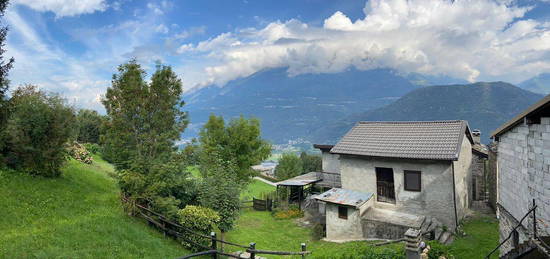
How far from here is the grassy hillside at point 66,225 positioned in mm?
8195

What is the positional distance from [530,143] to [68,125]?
18.5 metres

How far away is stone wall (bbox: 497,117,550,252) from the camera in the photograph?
25.9 ft

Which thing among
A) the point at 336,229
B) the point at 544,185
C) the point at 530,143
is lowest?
the point at 336,229

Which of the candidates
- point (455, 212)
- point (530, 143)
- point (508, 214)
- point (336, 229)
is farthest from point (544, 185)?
point (336, 229)

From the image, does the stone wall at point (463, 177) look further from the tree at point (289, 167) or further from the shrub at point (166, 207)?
the tree at point (289, 167)

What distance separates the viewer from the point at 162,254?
31.3 feet

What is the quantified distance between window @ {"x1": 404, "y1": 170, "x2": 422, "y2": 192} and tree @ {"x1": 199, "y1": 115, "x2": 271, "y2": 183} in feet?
57.8

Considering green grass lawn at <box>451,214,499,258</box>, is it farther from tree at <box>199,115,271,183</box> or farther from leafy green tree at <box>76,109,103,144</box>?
leafy green tree at <box>76,109,103,144</box>

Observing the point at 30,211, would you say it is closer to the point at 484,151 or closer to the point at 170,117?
the point at 170,117

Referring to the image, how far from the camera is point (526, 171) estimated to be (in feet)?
29.9

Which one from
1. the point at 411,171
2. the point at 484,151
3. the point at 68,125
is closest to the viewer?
the point at 68,125

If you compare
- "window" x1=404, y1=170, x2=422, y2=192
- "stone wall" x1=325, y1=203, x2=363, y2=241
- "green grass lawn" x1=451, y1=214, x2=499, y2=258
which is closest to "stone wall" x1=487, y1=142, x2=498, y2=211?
"green grass lawn" x1=451, y1=214, x2=499, y2=258

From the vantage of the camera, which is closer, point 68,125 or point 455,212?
point 68,125

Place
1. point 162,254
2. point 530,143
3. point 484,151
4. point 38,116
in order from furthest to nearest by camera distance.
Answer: point 484,151 → point 38,116 → point 162,254 → point 530,143
